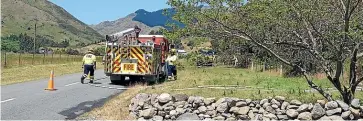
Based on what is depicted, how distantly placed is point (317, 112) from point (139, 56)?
35.9 feet

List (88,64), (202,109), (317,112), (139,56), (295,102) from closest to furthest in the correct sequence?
(317,112)
(295,102)
(202,109)
(139,56)
(88,64)

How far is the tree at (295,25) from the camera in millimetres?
10523

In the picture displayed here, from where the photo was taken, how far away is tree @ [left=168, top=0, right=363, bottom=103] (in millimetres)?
10523

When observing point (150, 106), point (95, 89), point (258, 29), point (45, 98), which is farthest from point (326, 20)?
point (95, 89)

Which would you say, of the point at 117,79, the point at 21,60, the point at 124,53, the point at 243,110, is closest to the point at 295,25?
the point at 243,110

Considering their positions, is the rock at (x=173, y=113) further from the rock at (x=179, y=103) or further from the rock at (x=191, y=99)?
the rock at (x=191, y=99)

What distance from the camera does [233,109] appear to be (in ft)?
39.3

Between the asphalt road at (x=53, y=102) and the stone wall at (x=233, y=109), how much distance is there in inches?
73.8

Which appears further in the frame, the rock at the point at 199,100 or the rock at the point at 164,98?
the rock at the point at 164,98

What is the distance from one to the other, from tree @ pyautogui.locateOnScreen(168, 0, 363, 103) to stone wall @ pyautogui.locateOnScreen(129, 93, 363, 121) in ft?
1.60

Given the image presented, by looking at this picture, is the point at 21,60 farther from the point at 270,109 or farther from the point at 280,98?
the point at 280,98

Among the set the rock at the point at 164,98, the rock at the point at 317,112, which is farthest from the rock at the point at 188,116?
the rock at the point at 317,112

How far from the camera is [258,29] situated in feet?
38.2

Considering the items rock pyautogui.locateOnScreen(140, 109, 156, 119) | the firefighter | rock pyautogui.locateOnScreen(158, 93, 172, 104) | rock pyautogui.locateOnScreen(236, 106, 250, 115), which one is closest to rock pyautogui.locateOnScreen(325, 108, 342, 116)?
rock pyautogui.locateOnScreen(236, 106, 250, 115)
